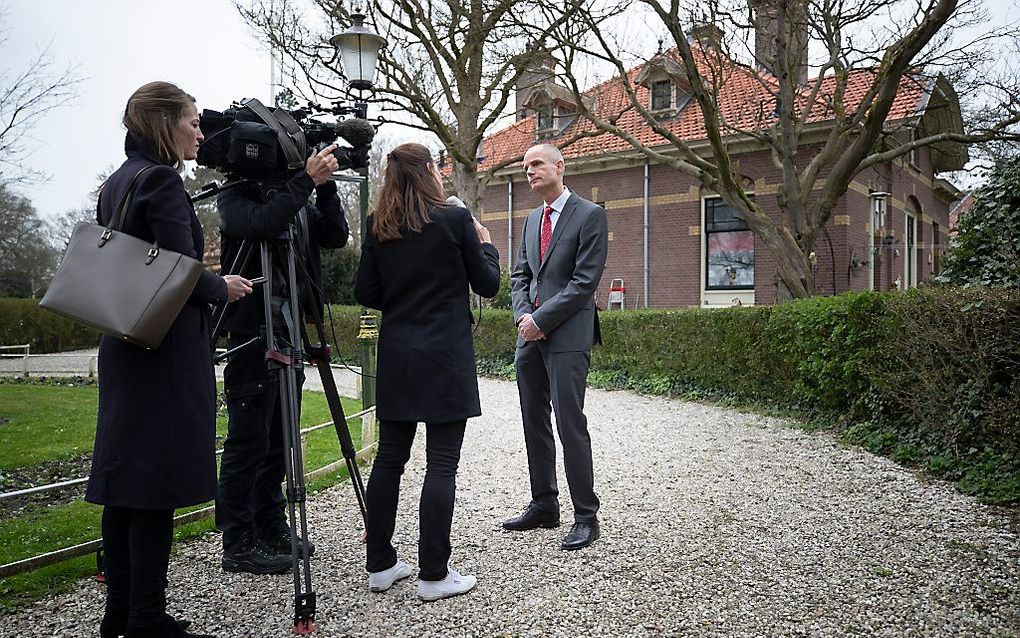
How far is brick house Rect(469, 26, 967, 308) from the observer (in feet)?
55.1

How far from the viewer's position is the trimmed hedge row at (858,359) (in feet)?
15.4

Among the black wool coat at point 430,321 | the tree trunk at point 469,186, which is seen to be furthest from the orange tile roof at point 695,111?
the black wool coat at point 430,321

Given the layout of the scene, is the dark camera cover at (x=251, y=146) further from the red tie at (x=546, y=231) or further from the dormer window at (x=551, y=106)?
the dormer window at (x=551, y=106)

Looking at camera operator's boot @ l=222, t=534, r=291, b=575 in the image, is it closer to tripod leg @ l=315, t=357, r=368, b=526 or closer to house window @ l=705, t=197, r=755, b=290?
tripod leg @ l=315, t=357, r=368, b=526

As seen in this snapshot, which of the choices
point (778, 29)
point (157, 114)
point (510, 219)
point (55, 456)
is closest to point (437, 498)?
point (157, 114)

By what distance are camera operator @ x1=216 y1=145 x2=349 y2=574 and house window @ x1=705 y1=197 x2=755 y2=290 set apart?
621 inches

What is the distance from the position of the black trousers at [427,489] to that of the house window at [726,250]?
15.9 meters

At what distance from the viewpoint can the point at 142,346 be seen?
88.1 inches

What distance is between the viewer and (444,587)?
3.01 metres

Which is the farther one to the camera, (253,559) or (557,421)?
(557,421)

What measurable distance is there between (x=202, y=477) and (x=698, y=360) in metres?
8.24

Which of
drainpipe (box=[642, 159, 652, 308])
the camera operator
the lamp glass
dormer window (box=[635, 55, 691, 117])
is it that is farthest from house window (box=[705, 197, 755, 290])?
the camera operator

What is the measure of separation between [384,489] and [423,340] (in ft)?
2.18

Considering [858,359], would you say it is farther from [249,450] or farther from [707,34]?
[707,34]
